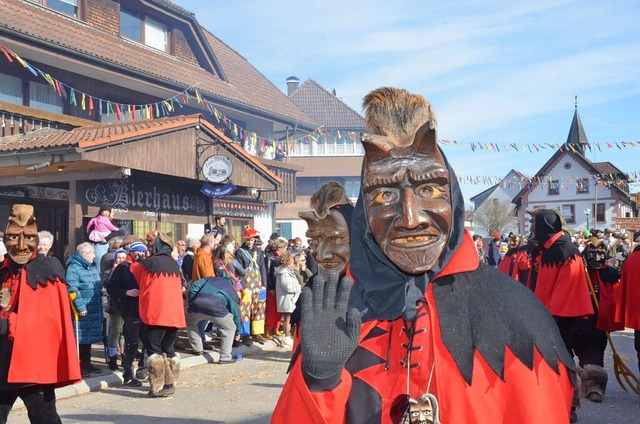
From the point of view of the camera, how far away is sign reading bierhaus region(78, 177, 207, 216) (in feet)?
42.2

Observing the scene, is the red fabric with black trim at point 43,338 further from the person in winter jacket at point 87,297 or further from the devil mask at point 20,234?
the person in winter jacket at point 87,297

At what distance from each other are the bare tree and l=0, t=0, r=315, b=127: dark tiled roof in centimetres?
3564

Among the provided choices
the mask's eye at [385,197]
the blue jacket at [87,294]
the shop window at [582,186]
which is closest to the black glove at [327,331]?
A: the mask's eye at [385,197]

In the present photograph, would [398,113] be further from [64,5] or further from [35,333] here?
[64,5]

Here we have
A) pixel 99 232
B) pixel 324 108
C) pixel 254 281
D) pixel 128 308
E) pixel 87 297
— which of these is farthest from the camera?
pixel 324 108

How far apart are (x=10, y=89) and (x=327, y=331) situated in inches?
574

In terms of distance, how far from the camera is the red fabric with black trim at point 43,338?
16.9 ft

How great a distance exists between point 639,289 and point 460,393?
594 cm

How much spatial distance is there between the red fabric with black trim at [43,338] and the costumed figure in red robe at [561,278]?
4870 millimetres

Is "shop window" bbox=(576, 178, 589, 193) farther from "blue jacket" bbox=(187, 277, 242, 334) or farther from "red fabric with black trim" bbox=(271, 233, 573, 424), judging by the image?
"red fabric with black trim" bbox=(271, 233, 573, 424)

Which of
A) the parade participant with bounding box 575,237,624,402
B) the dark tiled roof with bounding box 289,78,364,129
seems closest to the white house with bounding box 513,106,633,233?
the dark tiled roof with bounding box 289,78,364,129

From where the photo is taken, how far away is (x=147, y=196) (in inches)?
559

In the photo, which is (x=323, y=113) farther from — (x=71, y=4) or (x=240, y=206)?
(x=71, y=4)

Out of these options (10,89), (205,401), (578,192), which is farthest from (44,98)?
(578,192)
